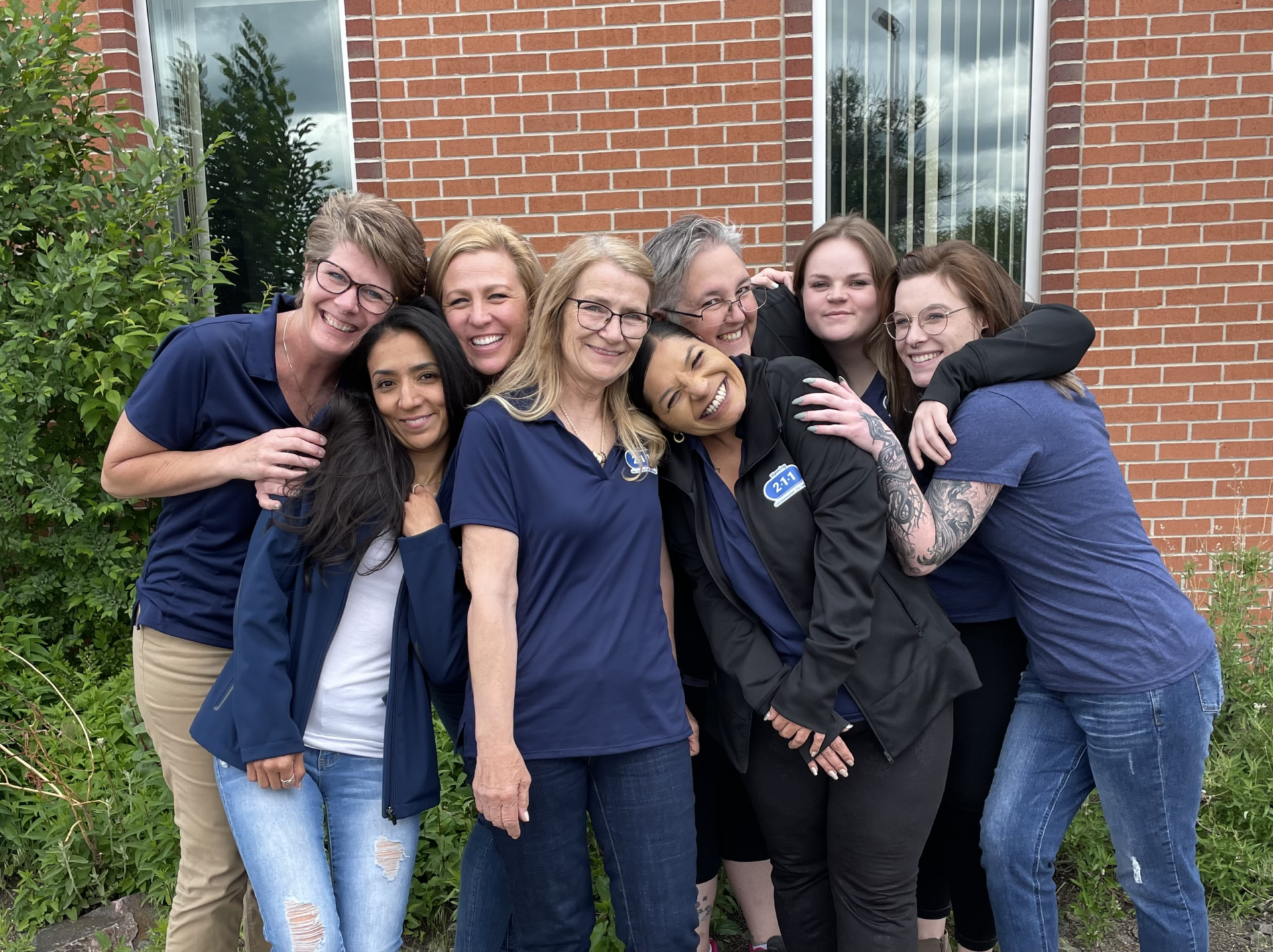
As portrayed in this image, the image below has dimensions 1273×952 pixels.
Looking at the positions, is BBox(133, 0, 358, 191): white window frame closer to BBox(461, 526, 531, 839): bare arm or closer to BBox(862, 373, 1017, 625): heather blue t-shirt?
BBox(461, 526, 531, 839): bare arm

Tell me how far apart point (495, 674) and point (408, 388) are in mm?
680

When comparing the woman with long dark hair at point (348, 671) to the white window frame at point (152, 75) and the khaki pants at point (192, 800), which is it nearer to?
the khaki pants at point (192, 800)

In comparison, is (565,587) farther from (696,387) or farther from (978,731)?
(978,731)

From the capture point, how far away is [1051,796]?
2.20 metres

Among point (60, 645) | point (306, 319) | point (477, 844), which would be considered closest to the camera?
point (306, 319)

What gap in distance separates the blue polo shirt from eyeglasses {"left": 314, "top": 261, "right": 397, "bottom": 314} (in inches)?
15.4

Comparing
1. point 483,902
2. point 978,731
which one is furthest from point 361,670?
point 978,731

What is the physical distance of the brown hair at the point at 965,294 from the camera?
7.28ft

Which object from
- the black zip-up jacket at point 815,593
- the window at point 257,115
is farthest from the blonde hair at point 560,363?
the window at point 257,115

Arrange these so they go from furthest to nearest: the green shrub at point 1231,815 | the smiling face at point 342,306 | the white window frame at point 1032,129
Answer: the white window frame at point 1032,129
the green shrub at point 1231,815
the smiling face at point 342,306

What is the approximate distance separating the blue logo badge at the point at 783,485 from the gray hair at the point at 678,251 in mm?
540

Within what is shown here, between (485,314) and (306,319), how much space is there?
423 millimetres

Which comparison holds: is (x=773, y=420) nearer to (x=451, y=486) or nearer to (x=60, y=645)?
(x=451, y=486)

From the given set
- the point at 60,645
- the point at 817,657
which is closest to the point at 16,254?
the point at 60,645
